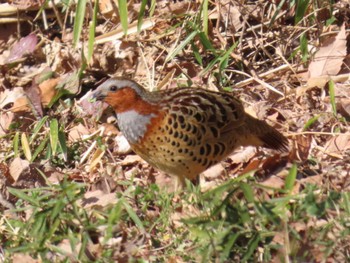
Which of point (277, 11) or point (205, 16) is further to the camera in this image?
point (277, 11)

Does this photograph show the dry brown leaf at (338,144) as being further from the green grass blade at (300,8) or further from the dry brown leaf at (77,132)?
the dry brown leaf at (77,132)

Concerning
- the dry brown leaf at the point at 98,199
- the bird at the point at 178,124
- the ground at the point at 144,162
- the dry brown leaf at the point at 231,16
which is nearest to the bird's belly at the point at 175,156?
the bird at the point at 178,124

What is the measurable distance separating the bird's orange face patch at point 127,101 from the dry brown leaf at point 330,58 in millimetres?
1466

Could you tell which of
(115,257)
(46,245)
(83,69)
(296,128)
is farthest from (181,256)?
(83,69)

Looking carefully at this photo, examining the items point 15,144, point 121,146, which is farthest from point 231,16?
point 15,144

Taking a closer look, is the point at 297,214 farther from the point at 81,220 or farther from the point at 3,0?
the point at 3,0

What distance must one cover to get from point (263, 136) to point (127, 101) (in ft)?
2.77

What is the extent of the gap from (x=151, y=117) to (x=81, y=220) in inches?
38.7

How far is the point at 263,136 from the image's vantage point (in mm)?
5523

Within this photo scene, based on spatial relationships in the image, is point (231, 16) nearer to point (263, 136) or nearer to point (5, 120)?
point (263, 136)

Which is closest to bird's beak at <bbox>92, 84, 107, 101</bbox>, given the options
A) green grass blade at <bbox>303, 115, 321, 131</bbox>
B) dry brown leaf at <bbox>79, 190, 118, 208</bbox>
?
dry brown leaf at <bbox>79, 190, 118, 208</bbox>

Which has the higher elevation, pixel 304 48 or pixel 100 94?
pixel 100 94

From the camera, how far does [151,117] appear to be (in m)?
5.13

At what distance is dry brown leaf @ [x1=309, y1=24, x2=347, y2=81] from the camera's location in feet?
20.4
